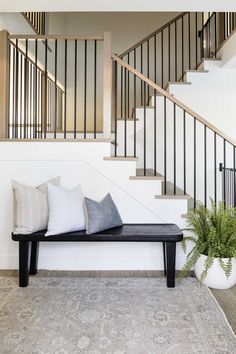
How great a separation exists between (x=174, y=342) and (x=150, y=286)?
812mm

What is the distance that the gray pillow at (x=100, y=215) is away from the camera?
255 cm

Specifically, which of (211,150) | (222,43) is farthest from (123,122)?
(222,43)

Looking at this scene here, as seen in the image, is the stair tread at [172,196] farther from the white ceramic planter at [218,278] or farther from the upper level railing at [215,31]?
the upper level railing at [215,31]

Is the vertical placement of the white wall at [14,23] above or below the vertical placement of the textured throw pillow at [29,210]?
above

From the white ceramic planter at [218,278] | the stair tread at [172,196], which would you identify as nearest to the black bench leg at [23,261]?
the stair tread at [172,196]

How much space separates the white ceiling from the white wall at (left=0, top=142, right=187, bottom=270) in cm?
125

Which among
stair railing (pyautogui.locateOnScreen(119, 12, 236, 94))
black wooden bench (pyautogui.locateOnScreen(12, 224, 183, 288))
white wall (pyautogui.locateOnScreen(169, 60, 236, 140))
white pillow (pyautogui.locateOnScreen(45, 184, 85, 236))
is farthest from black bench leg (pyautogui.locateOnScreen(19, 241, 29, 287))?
white wall (pyautogui.locateOnScreen(169, 60, 236, 140))

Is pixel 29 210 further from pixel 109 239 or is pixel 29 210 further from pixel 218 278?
pixel 218 278

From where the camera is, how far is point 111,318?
2031mm

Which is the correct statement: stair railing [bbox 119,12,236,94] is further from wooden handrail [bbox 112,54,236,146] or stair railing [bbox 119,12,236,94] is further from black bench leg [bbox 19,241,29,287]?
black bench leg [bbox 19,241,29,287]

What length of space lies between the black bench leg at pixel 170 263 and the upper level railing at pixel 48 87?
1291 mm

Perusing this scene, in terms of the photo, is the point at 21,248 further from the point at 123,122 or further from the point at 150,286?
the point at 123,122

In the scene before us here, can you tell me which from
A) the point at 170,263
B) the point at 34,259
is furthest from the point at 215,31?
the point at 34,259

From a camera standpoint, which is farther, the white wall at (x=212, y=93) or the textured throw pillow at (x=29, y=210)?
the white wall at (x=212, y=93)
